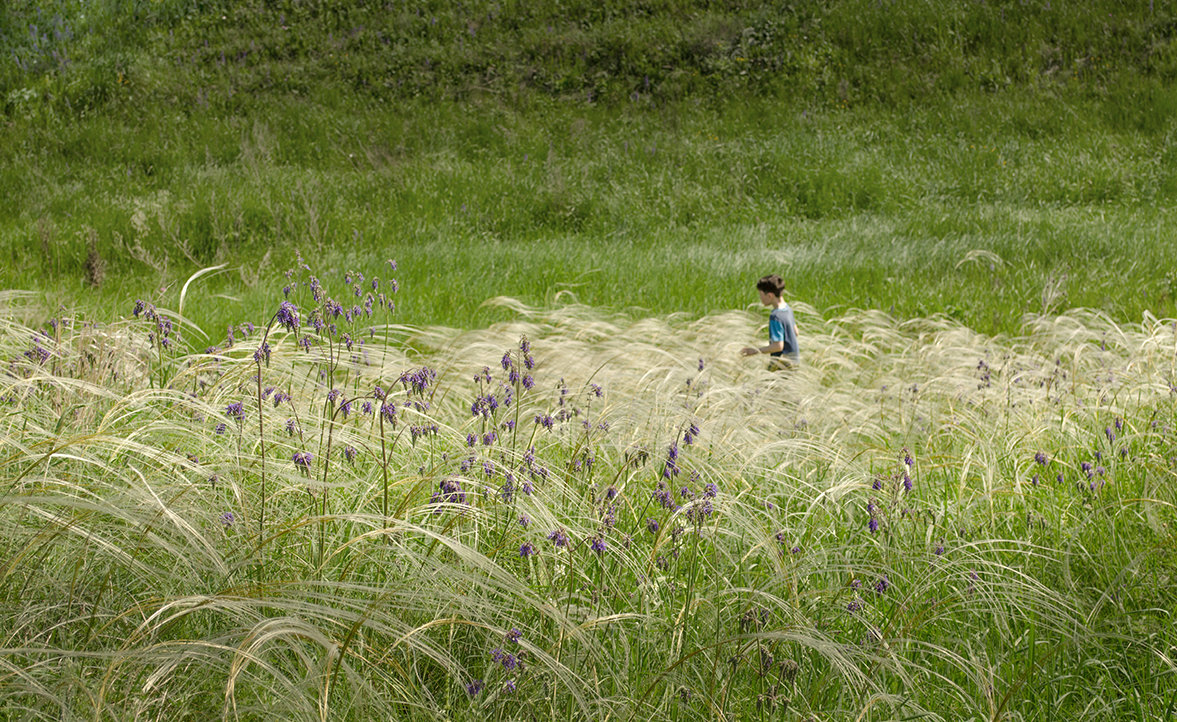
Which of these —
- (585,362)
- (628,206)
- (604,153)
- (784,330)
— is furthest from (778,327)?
(604,153)

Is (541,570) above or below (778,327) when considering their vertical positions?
above

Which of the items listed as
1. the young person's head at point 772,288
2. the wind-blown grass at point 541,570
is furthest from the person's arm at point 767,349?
the wind-blown grass at point 541,570

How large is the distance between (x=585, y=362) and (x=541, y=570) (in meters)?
2.81

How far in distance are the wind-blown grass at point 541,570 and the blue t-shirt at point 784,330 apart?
197 cm

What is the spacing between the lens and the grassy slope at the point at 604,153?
8906mm

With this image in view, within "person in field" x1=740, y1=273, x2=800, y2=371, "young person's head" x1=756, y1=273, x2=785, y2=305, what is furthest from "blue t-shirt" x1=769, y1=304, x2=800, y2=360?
"young person's head" x1=756, y1=273, x2=785, y2=305

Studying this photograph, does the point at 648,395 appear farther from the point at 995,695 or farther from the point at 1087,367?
the point at 1087,367

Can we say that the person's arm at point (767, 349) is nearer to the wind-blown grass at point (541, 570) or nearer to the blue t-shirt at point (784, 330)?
the blue t-shirt at point (784, 330)

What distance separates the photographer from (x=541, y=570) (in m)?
2.38

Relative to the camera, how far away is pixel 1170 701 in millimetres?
2057

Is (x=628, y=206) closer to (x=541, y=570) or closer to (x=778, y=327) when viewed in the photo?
(x=778, y=327)

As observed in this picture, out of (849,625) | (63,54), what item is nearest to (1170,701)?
(849,625)

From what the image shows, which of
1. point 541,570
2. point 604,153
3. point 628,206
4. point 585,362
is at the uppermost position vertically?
point 541,570

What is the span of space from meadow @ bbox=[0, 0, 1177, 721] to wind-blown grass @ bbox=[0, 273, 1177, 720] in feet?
0.07
